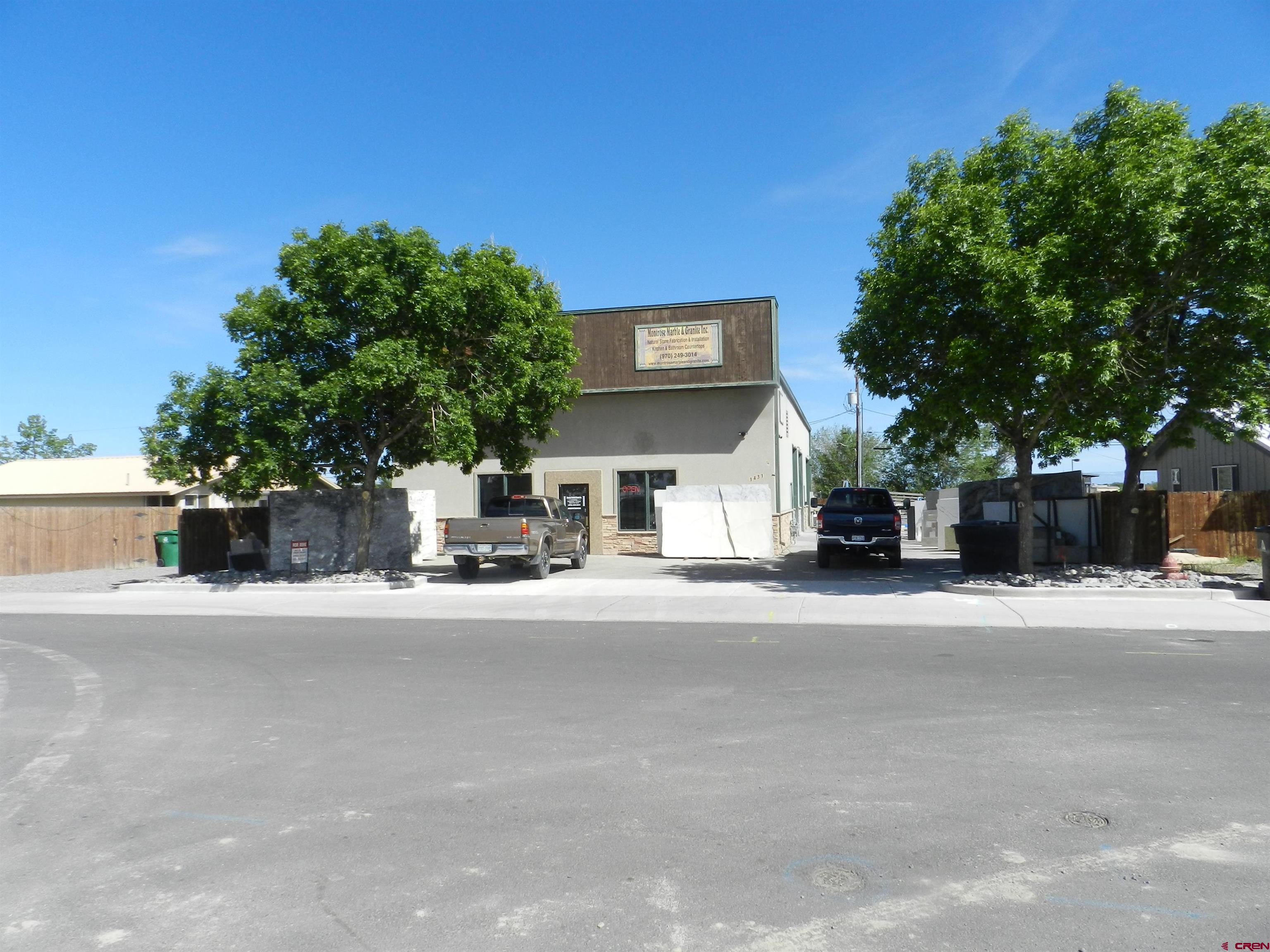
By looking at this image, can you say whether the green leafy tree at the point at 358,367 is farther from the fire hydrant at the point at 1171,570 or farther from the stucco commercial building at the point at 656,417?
the fire hydrant at the point at 1171,570

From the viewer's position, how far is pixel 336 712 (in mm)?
7387

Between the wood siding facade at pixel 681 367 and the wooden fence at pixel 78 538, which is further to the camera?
the wood siding facade at pixel 681 367

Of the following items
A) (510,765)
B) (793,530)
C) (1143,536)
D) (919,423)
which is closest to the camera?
(510,765)

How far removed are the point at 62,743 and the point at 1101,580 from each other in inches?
602

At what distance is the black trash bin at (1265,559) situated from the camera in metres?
13.7

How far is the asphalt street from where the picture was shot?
12.3ft

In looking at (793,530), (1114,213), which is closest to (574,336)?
(793,530)

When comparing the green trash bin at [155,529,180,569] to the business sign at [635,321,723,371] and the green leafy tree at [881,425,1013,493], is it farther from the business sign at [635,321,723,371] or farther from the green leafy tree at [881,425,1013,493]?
the green leafy tree at [881,425,1013,493]

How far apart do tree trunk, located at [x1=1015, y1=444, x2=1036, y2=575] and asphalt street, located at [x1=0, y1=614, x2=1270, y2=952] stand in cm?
669

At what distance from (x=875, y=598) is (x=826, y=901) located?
37.7 ft

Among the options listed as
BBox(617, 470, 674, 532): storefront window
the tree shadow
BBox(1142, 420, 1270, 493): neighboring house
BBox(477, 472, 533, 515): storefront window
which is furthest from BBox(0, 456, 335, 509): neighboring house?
BBox(1142, 420, 1270, 493): neighboring house

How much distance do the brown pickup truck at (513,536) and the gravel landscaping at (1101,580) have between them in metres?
8.67

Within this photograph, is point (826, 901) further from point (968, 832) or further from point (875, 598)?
point (875, 598)

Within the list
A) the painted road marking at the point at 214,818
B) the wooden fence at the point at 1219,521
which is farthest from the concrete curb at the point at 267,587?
the wooden fence at the point at 1219,521
